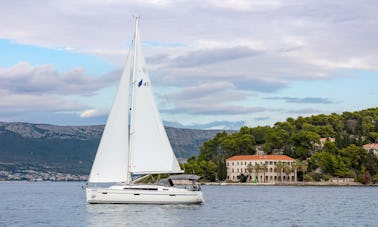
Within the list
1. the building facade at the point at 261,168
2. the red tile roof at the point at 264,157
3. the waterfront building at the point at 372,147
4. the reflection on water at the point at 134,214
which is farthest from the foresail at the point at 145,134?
the waterfront building at the point at 372,147

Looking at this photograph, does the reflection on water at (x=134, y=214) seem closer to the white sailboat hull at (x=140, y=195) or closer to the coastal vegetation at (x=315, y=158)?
the white sailboat hull at (x=140, y=195)

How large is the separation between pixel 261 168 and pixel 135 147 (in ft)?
423

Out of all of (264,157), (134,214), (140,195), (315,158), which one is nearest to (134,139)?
(140,195)

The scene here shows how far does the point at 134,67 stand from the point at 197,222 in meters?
14.4

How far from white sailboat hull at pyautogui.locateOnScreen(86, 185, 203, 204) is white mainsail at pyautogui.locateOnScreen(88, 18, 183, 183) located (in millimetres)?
1083

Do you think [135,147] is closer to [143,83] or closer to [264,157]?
[143,83]

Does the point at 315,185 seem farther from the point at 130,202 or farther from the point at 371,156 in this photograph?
the point at 130,202

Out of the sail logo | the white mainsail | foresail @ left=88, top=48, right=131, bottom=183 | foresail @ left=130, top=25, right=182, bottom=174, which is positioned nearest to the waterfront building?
foresail @ left=130, top=25, right=182, bottom=174

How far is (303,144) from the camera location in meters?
191

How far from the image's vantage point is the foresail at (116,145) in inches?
2189

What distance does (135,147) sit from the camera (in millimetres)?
55812

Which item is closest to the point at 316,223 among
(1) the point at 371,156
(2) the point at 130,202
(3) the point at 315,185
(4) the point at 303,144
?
(2) the point at 130,202

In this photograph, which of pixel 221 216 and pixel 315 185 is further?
pixel 315 185

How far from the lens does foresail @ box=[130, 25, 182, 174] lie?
55812mm
